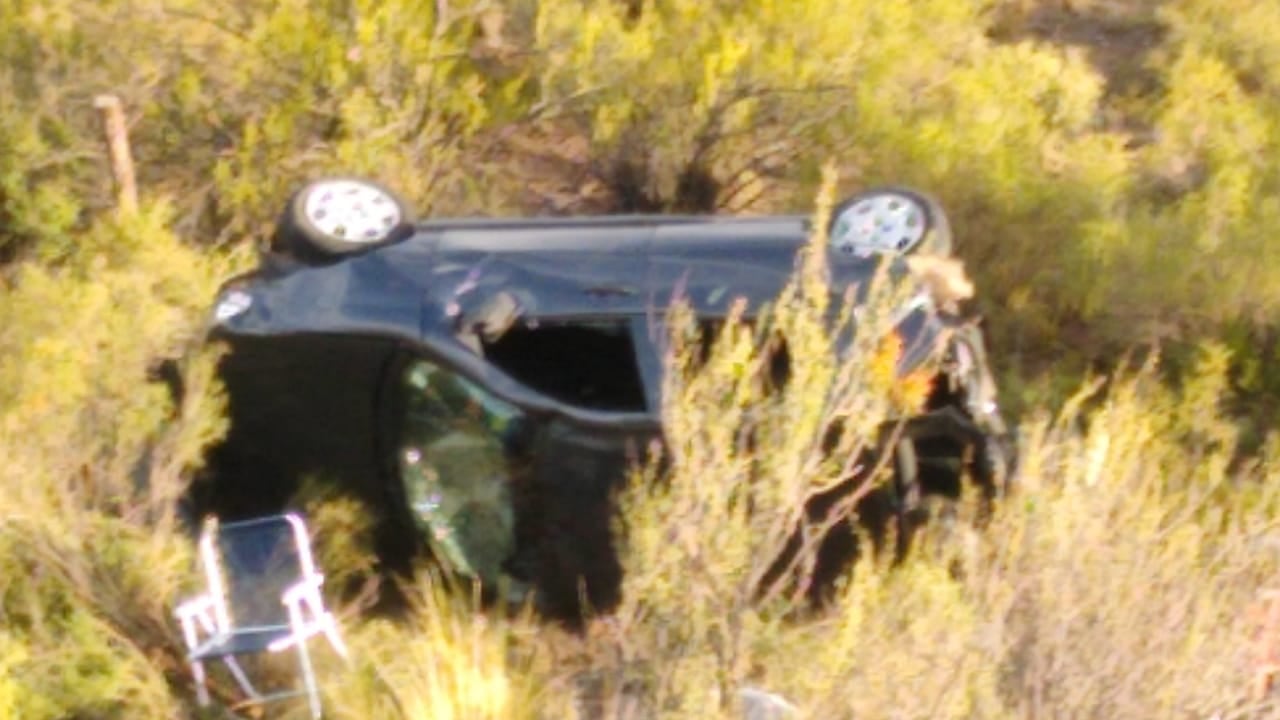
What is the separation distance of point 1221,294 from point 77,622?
508 centimetres

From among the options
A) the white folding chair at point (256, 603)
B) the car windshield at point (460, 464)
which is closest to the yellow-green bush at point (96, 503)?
the white folding chair at point (256, 603)

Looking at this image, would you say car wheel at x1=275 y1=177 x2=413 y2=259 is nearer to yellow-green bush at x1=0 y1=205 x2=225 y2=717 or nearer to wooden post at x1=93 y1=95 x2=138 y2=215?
yellow-green bush at x1=0 y1=205 x2=225 y2=717

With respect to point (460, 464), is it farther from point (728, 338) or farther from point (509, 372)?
point (728, 338)

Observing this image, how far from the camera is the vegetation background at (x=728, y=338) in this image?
4.92m

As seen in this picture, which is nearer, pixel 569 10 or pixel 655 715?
pixel 655 715

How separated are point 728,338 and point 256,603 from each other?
2116 mm

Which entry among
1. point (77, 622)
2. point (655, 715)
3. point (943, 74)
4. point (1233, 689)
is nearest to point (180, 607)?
point (77, 622)

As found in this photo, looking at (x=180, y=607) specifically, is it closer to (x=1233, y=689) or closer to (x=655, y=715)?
(x=655, y=715)

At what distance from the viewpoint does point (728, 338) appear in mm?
5094

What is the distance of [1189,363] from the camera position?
8.80 meters

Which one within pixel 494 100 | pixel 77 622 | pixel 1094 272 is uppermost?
pixel 494 100

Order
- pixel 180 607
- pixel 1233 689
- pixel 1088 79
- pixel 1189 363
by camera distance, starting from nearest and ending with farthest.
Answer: pixel 1233 689 → pixel 180 607 → pixel 1189 363 → pixel 1088 79

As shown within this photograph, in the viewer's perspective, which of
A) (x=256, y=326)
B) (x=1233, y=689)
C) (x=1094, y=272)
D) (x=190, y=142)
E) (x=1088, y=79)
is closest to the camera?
(x=1233, y=689)

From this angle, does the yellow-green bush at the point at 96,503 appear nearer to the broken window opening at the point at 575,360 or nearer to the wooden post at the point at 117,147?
the broken window opening at the point at 575,360
